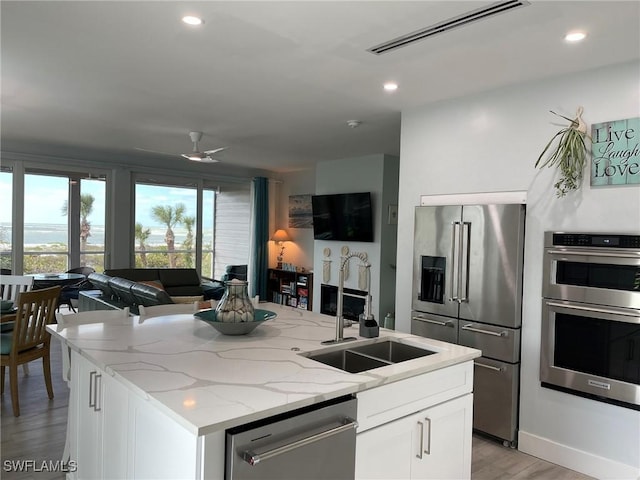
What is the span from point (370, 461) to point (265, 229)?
697 cm

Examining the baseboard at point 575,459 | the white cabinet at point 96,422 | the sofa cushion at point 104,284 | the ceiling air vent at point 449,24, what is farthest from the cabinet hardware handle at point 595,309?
the sofa cushion at point 104,284

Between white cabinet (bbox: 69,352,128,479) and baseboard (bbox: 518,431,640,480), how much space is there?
2.63 meters

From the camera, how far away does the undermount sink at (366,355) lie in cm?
229

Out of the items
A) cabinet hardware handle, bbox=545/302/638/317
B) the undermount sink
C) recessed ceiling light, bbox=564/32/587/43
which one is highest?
recessed ceiling light, bbox=564/32/587/43

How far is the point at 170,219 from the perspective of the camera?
Result: 25.6ft

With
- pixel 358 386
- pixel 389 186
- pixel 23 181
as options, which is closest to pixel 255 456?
pixel 358 386

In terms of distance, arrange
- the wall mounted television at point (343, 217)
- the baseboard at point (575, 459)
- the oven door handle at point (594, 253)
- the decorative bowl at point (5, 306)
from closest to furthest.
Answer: the oven door handle at point (594, 253), the baseboard at point (575, 459), the decorative bowl at point (5, 306), the wall mounted television at point (343, 217)

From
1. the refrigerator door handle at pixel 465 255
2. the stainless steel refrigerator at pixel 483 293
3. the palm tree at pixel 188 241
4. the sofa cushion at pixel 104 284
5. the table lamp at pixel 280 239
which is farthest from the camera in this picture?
the table lamp at pixel 280 239

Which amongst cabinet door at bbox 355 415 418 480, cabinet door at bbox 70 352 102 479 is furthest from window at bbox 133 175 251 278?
cabinet door at bbox 355 415 418 480

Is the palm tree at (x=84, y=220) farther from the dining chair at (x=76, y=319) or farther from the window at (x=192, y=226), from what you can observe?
the dining chair at (x=76, y=319)

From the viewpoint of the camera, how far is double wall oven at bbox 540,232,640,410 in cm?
269

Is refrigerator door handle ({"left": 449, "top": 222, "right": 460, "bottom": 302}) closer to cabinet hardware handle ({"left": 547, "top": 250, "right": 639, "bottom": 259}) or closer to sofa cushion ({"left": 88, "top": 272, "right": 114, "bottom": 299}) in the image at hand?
cabinet hardware handle ({"left": 547, "top": 250, "right": 639, "bottom": 259})

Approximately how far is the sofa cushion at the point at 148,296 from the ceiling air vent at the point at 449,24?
2673 millimetres

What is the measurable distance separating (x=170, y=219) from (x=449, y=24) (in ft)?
20.8
